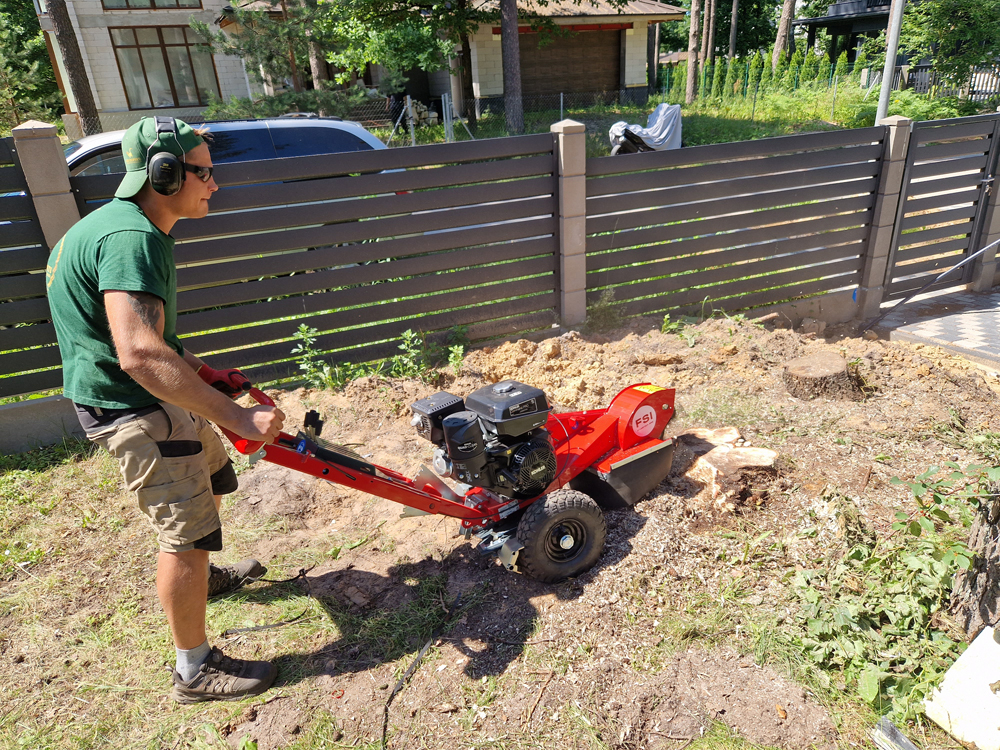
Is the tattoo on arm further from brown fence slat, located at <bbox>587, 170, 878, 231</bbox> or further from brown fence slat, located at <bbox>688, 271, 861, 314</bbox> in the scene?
brown fence slat, located at <bbox>688, 271, 861, 314</bbox>

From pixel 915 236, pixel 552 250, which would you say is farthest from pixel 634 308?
pixel 915 236

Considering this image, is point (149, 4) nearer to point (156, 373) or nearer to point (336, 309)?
point (336, 309)

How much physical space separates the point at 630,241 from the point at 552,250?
2.37 feet

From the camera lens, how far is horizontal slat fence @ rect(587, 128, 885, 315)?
5.70 metres

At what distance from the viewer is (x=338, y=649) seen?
2842 mm

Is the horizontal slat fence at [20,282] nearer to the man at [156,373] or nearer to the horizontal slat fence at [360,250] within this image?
the horizontal slat fence at [360,250]

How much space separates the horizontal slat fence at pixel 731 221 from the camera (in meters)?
5.70

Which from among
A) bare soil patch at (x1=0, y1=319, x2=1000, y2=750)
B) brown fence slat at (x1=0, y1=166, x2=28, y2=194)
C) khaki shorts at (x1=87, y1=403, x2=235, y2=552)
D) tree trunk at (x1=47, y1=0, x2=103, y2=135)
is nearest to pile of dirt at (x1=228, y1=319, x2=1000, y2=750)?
bare soil patch at (x1=0, y1=319, x2=1000, y2=750)

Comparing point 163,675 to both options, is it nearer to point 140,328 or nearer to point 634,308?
point 140,328

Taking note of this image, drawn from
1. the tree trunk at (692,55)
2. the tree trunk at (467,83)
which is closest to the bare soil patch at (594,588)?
the tree trunk at (467,83)

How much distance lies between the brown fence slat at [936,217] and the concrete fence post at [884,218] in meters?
0.24

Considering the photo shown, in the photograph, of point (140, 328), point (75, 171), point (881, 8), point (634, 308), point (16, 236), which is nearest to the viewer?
point (140, 328)

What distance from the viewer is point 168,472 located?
2387mm

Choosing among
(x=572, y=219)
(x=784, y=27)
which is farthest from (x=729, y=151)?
(x=784, y=27)
